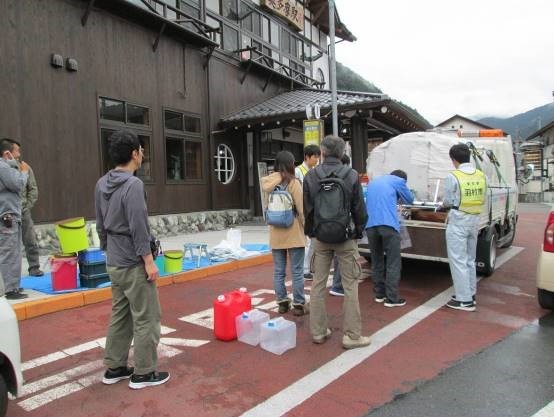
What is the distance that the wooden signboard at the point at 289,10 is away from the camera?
1598 cm

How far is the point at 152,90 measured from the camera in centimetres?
1131

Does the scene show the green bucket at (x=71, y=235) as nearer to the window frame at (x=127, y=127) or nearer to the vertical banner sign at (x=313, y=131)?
the window frame at (x=127, y=127)

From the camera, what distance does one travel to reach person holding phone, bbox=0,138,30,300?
5.35 m

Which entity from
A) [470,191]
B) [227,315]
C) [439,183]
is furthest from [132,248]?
[439,183]

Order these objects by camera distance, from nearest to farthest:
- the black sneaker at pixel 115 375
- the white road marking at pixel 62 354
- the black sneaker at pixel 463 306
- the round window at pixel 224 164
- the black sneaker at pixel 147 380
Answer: the black sneaker at pixel 147 380 < the black sneaker at pixel 115 375 < the white road marking at pixel 62 354 < the black sneaker at pixel 463 306 < the round window at pixel 224 164

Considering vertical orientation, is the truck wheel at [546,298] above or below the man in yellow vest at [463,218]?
below

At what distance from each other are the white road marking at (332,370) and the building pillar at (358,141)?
8.07 m

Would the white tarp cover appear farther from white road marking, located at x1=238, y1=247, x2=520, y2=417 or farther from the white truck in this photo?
white road marking, located at x1=238, y1=247, x2=520, y2=417

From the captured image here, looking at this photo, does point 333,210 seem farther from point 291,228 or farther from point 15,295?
point 15,295

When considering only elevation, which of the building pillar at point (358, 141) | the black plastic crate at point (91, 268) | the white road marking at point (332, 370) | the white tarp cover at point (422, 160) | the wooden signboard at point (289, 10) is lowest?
the white road marking at point (332, 370)

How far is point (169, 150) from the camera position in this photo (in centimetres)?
1203

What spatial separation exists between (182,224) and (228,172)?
286cm

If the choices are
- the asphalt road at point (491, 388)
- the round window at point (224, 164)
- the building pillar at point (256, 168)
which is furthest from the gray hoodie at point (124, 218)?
the building pillar at point (256, 168)

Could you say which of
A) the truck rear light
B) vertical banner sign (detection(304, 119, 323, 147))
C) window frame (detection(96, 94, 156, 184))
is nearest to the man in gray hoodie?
the truck rear light
